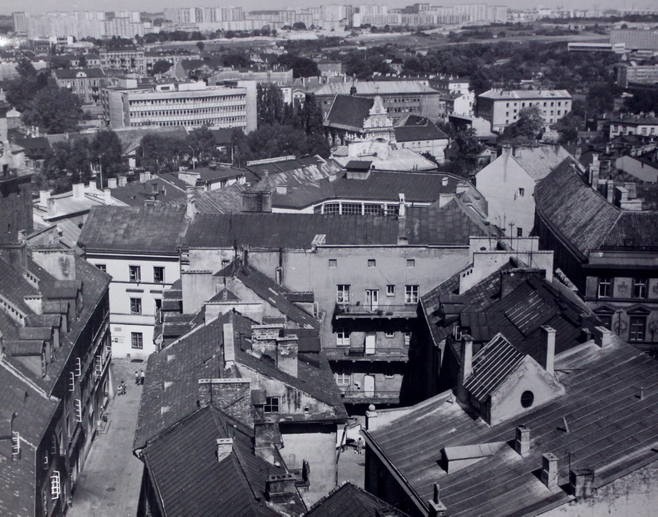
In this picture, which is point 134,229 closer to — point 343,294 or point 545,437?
point 343,294

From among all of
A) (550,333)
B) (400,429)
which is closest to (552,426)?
(550,333)

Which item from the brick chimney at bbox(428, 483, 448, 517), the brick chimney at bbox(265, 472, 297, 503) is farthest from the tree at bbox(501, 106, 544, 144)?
the brick chimney at bbox(265, 472, 297, 503)

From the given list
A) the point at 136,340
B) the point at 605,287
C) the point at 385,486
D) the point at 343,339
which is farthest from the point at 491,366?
the point at 136,340

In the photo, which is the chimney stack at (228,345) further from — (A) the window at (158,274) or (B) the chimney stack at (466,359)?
(A) the window at (158,274)

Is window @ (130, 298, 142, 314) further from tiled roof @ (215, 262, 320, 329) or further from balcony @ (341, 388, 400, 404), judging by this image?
balcony @ (341, 388, 400, 404)

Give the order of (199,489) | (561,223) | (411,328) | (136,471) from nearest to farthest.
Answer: (199,489), (136,471), (411,328), (561,223)

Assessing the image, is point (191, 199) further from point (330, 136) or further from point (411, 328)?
point (330, 136)

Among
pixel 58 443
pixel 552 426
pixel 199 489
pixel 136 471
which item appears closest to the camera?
pixel 199 489
